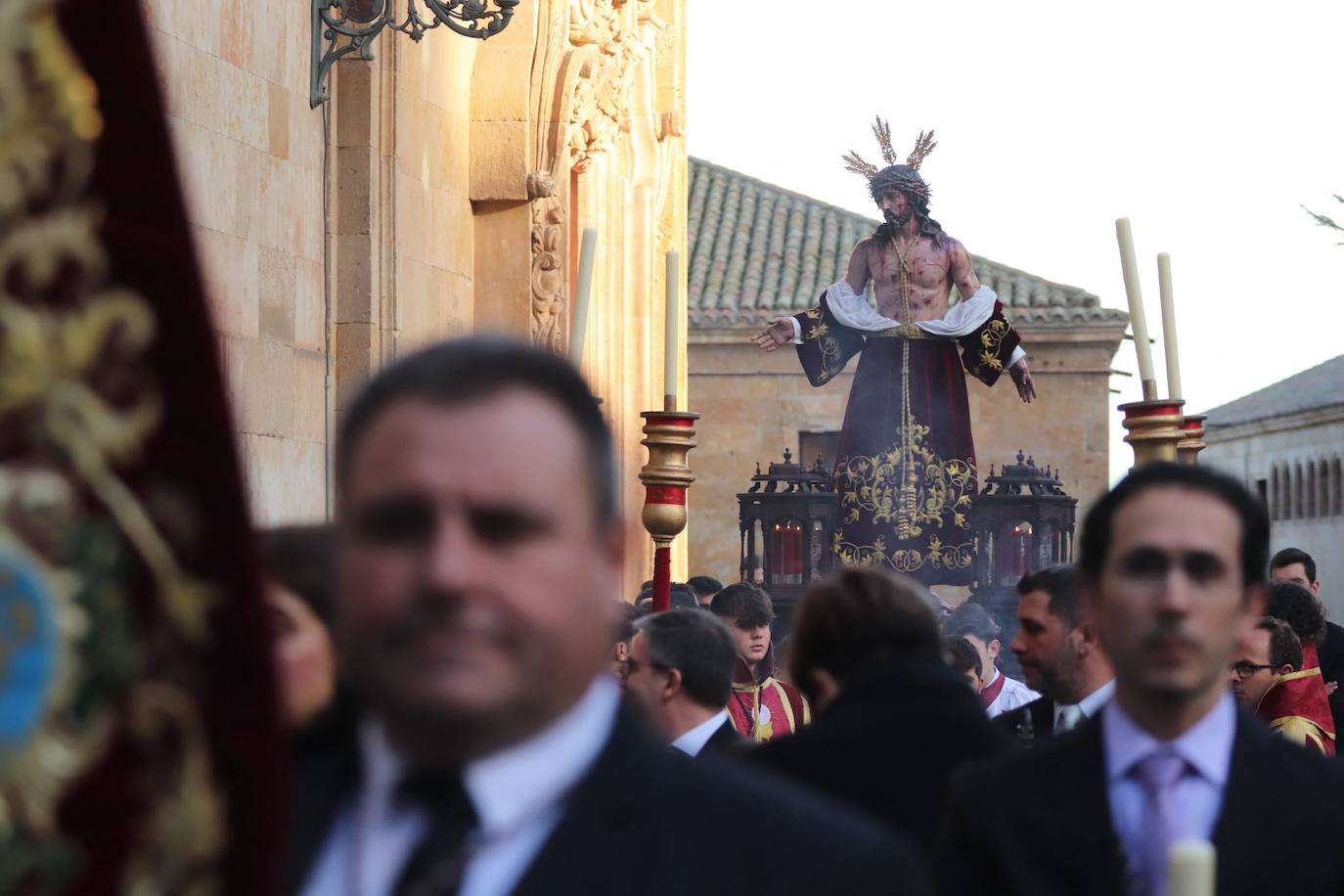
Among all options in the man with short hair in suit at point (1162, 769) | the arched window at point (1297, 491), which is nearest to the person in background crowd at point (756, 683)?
the man with short hair in suit at point (1162, 769)

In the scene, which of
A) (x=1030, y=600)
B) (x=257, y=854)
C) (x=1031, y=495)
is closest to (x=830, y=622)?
(x=1030, y=600)

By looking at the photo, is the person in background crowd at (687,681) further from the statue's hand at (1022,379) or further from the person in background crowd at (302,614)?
the statue's hand at (1022,379)

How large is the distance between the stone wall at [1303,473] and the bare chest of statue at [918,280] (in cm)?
4011

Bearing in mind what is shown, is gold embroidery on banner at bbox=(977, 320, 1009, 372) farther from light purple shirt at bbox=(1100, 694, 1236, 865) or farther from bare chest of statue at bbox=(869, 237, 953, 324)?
light purple shirt at bbox=(1100, 694, 1236, 865)

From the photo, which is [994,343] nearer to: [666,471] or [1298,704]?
[1298,704]

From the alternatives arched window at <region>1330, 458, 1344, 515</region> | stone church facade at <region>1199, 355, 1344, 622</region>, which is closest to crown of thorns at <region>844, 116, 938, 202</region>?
stone church facade at <region>1199, 355, 1344, 622</region>

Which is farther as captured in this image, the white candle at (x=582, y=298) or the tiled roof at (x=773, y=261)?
the tiled roof at (x=773, y=261)

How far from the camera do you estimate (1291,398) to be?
2096 inches

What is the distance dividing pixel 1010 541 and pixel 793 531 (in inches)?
39.6

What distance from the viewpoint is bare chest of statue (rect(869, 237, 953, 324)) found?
9836mm

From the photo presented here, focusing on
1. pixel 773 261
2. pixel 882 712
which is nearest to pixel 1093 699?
pixel 882 712

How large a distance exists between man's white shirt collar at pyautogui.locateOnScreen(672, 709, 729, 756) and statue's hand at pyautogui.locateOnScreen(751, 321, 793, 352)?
3884mm

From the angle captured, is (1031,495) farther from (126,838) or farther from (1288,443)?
(1288,443)

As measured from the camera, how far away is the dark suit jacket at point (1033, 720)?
495 centimetres
